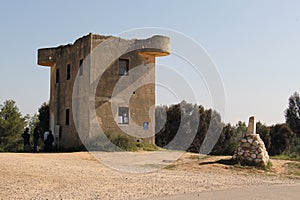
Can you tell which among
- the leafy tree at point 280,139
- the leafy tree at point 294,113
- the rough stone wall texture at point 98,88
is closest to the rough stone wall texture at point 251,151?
the rough stone wall texture at point 98,88

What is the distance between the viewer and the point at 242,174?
17203 millimetres

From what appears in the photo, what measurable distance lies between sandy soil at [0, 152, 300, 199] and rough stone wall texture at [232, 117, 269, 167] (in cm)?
70

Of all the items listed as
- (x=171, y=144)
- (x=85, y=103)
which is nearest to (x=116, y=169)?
(x=85, y=103)

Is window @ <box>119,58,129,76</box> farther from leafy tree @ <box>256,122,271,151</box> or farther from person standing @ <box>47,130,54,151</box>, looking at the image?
leafy tree @ <box>256,122,271,151</box>

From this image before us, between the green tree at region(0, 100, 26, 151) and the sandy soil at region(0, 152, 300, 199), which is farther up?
the green tree at region(0, 100, 26, 151)

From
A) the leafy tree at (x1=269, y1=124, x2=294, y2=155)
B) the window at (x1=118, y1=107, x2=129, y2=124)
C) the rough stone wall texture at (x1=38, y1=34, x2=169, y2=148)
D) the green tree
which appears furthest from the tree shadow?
the leafy tree at (x1=269, y1=124, x2=294, y2=155)

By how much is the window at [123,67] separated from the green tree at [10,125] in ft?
40.6

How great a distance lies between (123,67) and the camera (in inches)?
1044

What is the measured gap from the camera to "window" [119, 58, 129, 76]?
86.3 feet

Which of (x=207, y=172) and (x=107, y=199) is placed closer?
(x=107, y=199)

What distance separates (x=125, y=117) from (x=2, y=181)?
13.8m

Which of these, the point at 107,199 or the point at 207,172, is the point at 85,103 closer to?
the point at 207,172

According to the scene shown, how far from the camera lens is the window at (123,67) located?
2631cm

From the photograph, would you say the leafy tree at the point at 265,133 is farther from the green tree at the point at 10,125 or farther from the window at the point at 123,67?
the green tree at the point at 10,125
